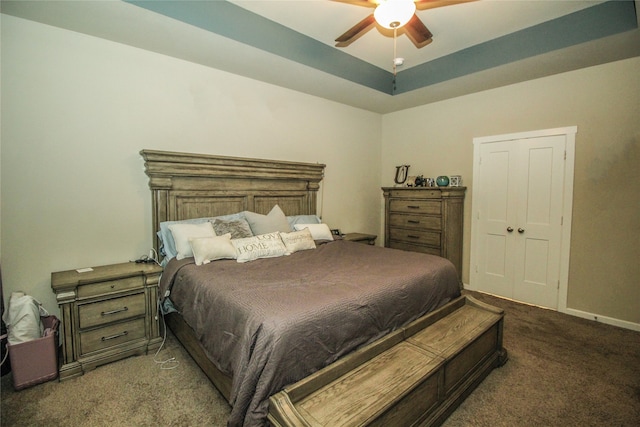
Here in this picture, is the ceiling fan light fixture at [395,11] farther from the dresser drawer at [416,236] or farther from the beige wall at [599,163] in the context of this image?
the dresser drawer at [416,236]

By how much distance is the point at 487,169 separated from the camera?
3861mm

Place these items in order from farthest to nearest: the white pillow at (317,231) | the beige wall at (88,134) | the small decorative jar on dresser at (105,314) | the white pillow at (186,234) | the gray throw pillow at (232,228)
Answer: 1. the white pillow at (317,231)
2. the gray throw pillow at (232,228)
3. the white pillow at (186,234)
4. the beige wall at (88,134)
5. the small decorative jar on dresser at (105,314)

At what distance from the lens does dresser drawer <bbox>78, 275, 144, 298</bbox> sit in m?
2.20

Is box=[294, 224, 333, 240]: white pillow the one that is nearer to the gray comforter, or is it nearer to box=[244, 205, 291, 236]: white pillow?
box=[244, 205, 291, 236]: white pillow

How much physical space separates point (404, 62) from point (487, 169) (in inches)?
66.9

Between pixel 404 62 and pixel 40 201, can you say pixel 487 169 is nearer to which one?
pixel 404 62

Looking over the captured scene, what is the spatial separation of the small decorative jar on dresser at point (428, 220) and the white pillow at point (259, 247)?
84.5 inches

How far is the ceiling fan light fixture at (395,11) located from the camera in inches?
71.5

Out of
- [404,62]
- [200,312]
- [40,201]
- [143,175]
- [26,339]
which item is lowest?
[26,339]

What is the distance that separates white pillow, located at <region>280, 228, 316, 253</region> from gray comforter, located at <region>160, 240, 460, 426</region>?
0.85ft

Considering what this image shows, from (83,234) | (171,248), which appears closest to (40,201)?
(83,234)

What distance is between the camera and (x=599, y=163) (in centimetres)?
307

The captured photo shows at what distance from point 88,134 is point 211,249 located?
56.3 inches

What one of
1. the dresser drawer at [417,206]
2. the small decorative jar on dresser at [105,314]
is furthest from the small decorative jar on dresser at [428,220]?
the small decorative jar on dresser at [105,314]
